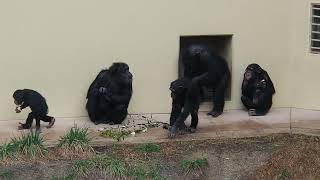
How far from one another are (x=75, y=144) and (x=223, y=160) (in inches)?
75.3

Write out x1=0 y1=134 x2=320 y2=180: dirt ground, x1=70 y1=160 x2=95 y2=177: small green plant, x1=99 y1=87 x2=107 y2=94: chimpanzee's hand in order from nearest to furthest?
x1=70 y1=160 x2=95 y2=177: small green plant < x1=0 y1=134 x2=320 y2=180: dirt ground < x1=99 y1=87 x2=107 y2=94: chimpanzee's hand

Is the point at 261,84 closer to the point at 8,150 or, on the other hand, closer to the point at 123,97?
the point at 123,97

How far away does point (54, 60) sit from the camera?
33.3ft

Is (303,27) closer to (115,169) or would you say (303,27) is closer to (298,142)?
(298,142)

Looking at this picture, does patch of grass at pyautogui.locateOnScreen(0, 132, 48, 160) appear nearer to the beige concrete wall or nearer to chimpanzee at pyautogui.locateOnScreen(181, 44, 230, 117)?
the beige concrete wall

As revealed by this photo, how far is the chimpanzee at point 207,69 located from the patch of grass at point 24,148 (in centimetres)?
264

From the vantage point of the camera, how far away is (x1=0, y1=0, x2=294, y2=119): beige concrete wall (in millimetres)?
10016

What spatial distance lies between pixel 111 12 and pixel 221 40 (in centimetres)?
196

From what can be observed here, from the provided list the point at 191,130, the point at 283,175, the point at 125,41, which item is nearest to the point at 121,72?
the point at 125,41

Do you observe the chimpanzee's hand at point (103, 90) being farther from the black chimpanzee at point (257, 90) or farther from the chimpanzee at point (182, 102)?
the black chimpanzee at point (257, 90)

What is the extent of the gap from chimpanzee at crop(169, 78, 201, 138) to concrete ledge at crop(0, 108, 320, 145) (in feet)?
0.57

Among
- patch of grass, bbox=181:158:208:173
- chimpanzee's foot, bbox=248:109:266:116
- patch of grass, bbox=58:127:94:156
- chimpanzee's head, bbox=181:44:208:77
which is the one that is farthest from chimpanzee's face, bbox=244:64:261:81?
patch of grass, bbox=58:127:94:156

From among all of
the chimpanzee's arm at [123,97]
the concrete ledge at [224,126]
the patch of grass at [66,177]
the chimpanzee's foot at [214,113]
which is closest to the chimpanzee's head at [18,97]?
the concrete ledge at [224,126]

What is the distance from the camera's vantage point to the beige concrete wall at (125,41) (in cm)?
1002
